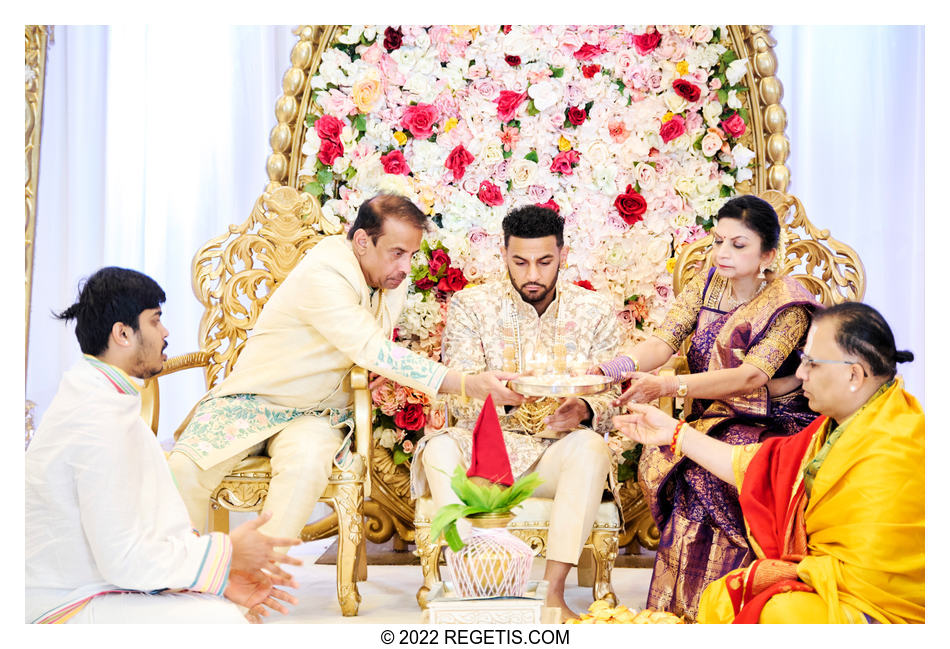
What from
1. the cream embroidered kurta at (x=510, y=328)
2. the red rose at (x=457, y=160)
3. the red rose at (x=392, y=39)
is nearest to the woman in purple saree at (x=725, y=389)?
the cream embroidered kurta at (x=510, y=328)

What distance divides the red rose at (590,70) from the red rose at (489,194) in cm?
82

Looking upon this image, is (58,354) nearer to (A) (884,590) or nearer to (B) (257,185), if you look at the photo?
(B) (257,185)

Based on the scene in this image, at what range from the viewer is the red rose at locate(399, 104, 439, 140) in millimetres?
5113

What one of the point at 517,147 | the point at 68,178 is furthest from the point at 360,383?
the point at 68,178

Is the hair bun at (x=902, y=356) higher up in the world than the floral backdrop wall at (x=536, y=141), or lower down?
lower down

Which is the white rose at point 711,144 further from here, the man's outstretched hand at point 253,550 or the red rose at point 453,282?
the man's outstretched hand at point 253,550

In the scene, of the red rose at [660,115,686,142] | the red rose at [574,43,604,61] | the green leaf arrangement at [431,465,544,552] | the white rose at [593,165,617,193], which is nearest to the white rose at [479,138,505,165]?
the white rose at [593,165,617,193]

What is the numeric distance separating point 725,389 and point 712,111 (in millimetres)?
1832

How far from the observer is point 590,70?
5.17 meters

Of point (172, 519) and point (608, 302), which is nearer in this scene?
point (172, 519)

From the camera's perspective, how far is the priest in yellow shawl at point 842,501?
2850 mm

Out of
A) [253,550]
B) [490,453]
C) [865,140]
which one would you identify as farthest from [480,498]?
[865,140]

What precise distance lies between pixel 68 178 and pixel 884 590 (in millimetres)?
5247

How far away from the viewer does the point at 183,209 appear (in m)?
6.02
